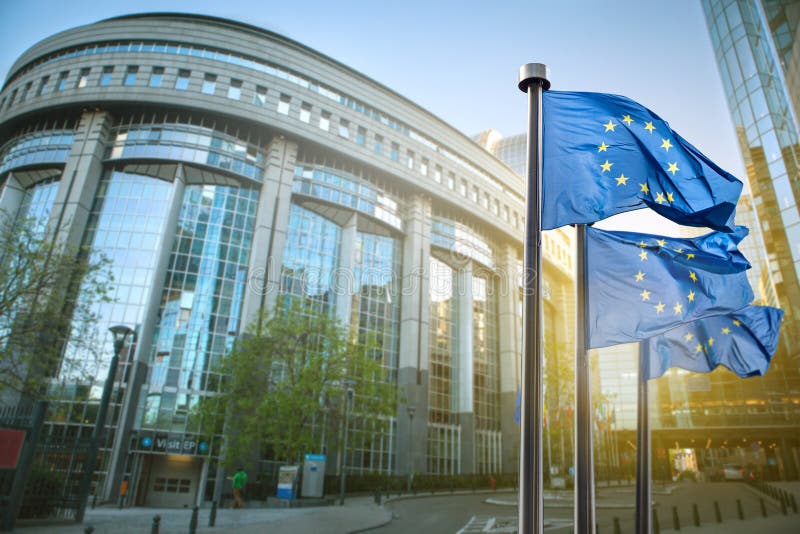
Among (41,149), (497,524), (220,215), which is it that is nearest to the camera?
(497,524)

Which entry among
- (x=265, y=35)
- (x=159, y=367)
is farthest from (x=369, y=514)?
(x=265, y=35)

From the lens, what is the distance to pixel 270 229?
43.2 meters

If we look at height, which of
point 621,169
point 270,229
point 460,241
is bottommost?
point 621,169

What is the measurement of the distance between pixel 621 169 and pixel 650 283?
6.09 ft

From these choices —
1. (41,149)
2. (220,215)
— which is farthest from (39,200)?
(220,215)

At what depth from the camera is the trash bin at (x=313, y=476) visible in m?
28.5

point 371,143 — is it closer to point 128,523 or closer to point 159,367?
point 159,367

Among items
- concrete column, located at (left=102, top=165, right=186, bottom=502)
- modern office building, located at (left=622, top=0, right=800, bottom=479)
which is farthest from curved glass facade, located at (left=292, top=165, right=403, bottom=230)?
modern office building, located at (left=622, top=0, right=800, bottom=479)

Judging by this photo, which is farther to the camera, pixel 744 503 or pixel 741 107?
pixel 741 107

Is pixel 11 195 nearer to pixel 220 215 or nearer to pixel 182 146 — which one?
pixel 182 146

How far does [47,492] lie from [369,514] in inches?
506

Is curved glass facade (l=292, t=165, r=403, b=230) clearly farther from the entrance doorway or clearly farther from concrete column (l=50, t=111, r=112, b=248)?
the entrance doorway

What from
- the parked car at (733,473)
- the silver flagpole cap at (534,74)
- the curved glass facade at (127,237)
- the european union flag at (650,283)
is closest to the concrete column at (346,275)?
the curved glass facade at (127,237)

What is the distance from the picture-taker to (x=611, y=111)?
758 centimetres
